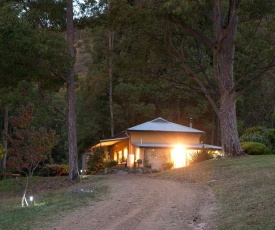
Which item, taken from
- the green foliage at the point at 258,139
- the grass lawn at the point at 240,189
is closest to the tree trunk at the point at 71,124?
the grass lawn at the point at 240,189

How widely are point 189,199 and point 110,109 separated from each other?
91.7 feet

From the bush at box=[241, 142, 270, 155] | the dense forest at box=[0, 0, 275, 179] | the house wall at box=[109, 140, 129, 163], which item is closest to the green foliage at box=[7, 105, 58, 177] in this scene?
the dense forest at box=[0, 0, 275, 179]

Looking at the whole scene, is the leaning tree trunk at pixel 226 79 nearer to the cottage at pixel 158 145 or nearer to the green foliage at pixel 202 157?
the green foliage at pixel 202 157

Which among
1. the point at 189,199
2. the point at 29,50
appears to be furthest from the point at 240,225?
the point at 29,50

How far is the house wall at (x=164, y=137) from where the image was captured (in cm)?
3017

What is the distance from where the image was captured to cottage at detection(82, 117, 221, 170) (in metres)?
28.5

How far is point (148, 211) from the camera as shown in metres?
9.77

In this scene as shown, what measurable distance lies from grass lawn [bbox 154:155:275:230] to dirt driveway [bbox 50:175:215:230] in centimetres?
40

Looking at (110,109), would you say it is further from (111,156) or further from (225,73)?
(225,73)

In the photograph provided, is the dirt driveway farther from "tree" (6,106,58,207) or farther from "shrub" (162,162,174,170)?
"shrub" (162,162,174,170)

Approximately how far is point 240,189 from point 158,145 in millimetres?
17028

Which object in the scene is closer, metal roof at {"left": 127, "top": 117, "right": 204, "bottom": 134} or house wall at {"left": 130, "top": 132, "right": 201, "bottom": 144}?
metal roof at {"left": 127, "top": 117, "right": 204, "bottom": 134}

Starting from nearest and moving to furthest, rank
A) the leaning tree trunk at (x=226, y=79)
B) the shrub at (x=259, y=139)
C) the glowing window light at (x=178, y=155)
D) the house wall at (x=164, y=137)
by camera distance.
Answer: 1. the leaning tree trunk at (x=226, y=79)
2. the shrub at (x=259, y=139)
3. the glowing window light at (x=178, y=155)
4. the house wall at (x=164, y=137)

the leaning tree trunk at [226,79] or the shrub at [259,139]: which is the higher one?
the leaning tree trunk at [226,79]
